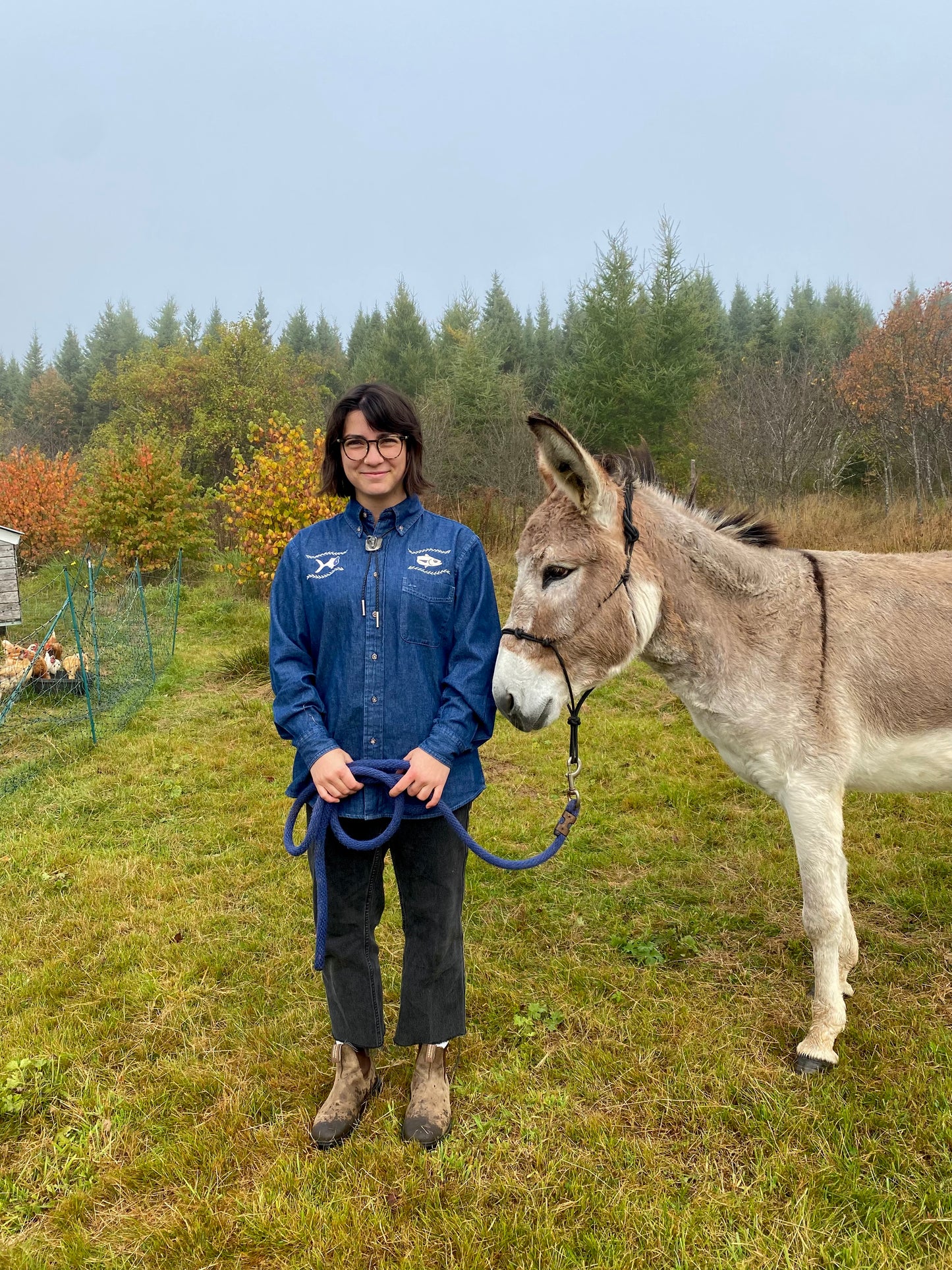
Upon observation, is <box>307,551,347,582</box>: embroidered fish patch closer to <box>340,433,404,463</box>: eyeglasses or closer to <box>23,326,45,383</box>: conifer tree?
<box>340,433,404,463</box>: eyeglasses

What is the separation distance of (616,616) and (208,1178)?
7.11 ft

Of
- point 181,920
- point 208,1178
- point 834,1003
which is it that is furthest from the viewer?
point 181,920

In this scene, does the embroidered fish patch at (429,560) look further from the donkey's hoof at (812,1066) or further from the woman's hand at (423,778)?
the donkey's hoof at (812,1066)

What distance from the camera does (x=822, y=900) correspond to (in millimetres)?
2398

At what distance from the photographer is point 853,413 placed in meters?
15.7

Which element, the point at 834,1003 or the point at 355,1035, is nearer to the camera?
the point at 355,1035

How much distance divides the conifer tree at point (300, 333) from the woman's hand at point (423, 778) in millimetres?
54933

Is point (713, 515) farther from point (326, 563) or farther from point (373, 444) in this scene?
point (326, 563)

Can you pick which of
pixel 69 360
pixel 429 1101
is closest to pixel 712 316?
pixel 429 1101

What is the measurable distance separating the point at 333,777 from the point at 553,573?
3.19 ft

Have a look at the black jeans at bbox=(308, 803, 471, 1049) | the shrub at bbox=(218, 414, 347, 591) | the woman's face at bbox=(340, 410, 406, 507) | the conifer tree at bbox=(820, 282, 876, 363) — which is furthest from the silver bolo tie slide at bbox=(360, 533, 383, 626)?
the conifer tree at bbox=(820, 282, 876, 363)

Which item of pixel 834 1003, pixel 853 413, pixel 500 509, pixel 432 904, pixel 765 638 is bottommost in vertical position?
pixel 834 1003

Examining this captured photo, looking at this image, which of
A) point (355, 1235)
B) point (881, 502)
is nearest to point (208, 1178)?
point (355, 1235)

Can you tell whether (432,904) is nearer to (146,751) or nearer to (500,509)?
(146,751)
